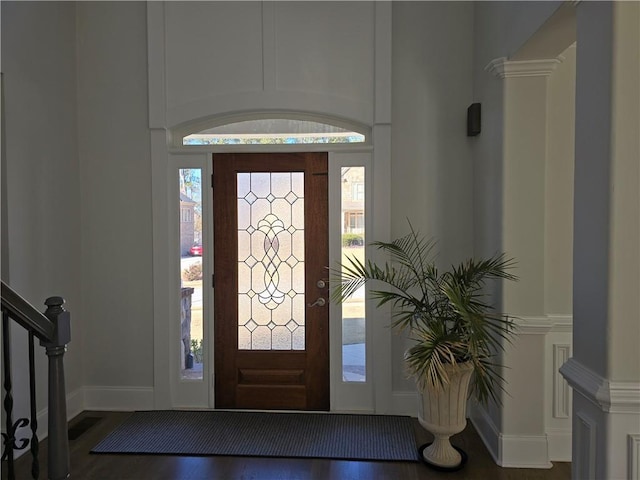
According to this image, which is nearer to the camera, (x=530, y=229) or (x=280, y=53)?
(x=530, y=229)

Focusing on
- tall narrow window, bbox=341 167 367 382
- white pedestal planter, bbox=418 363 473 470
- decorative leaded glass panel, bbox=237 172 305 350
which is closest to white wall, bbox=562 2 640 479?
white pedestal planter, bbox=418 363 473 470

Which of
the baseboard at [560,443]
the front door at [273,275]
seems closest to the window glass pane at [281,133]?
the front door at [273,275]

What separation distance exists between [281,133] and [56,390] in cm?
239

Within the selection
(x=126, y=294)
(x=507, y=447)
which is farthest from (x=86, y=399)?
(x=507, y=447)

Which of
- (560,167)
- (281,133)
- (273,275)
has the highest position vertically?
(281,133)

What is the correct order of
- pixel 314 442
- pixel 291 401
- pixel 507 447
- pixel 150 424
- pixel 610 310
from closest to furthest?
1. pixel 610 310
2. pixel 507 447
3. pixel 314 442
4. pixel 150 424
5. pixel 291 401

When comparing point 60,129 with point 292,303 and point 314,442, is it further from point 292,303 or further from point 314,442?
point 314,442

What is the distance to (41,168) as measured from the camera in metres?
3.38

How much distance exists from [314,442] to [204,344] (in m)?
1.15

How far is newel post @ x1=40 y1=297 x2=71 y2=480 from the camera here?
2.02 m

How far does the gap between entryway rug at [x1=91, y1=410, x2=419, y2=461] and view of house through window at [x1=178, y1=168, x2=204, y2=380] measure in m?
0.40

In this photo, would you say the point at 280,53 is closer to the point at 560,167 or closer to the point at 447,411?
the point at 560,167

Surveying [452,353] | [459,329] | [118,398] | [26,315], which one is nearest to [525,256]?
[459,329]

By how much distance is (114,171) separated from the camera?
3826mm
